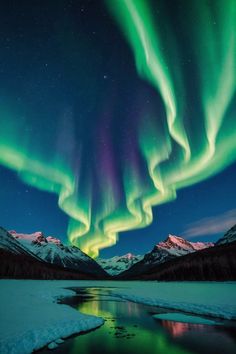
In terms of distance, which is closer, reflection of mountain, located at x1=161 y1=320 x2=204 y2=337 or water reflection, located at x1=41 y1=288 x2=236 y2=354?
water reflection, located at x1=41 y1=288 x2=236 y2=354

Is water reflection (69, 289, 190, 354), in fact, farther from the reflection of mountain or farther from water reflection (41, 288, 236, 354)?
the reflection of mountain

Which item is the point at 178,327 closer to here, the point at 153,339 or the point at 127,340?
the point at 153,339

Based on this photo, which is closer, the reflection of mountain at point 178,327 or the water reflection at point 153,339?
the water reflection at point 153,339

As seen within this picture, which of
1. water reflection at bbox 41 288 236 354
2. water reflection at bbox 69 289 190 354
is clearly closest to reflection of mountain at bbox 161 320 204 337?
water reflection at bbox 41 288 236 354

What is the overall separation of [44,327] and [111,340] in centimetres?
442

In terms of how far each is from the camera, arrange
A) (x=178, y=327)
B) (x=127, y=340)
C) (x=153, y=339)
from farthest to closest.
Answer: (x=178, y=327) → (x=153, y=339) → (x=127, y=340)

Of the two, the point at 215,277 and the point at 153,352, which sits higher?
the point at 215,277

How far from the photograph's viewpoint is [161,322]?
83.1ft

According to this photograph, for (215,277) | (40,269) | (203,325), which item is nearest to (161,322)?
(203,325)

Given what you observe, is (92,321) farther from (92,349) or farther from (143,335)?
(92,349)

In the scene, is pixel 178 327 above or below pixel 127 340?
above

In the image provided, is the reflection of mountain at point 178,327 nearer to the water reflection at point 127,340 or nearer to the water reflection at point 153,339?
the water reflection at point 153,339

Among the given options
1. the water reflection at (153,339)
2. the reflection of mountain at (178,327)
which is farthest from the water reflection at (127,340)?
the reflection of mountain at (178,327)

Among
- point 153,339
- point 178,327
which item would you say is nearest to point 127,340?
point 153,339
